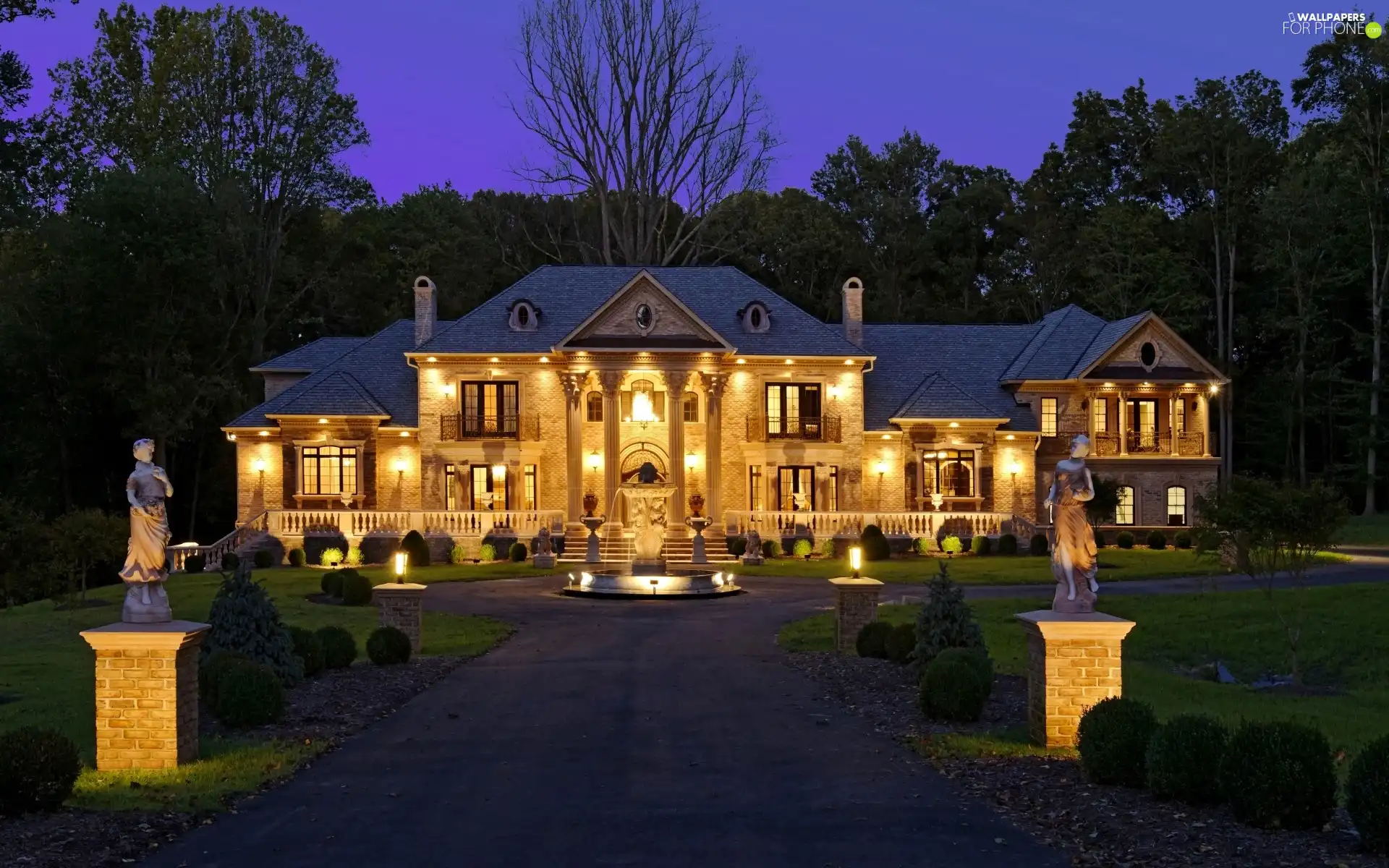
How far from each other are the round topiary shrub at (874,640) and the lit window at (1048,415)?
34.0 meters

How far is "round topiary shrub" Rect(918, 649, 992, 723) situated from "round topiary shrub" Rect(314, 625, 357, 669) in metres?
9.58

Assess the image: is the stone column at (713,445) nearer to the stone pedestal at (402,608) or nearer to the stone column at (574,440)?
the stone column at (574,440)

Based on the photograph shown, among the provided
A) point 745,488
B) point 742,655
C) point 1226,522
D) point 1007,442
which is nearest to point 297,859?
point 742,655

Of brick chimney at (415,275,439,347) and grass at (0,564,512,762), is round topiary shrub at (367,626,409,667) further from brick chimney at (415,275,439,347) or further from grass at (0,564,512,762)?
brick chimney at (415,275,439,347)

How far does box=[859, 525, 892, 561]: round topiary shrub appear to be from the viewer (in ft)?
151

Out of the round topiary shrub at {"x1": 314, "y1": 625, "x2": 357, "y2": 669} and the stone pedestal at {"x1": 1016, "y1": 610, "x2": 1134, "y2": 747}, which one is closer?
the stone pedestal at {"x1": 1016, "y1": 610, "x2": 1134, "y2": 747}

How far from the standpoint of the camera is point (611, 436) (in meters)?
49.5

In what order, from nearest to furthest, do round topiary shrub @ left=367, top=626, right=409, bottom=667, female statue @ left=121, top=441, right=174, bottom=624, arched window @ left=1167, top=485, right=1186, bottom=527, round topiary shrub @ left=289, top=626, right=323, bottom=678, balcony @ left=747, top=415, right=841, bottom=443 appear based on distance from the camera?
female statue @ left=121, top=441, right=174, bottom=624 → round topiary shrub @ left=289, top=626, right=323, bottom=678 → round topiary shrub @ left=367, top=626, right=409, bottom=667 → balcony @ left=747, top=415, right=841, bottom=443 → arched window @ left=1167, top=485, right=1186, bottom=527

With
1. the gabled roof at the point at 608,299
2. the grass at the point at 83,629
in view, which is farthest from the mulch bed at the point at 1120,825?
the gabled roof at the point at 608,299

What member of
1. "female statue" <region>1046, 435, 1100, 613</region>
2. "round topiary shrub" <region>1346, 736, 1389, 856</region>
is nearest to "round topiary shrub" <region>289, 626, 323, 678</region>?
"female statue" <region>1046, 435, 1100, 613</region>

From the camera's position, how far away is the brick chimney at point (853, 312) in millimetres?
54938

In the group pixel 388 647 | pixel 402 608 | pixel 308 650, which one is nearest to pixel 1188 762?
pixel 308 650

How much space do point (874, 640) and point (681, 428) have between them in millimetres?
27938

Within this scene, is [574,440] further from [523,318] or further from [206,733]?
[206,733]
